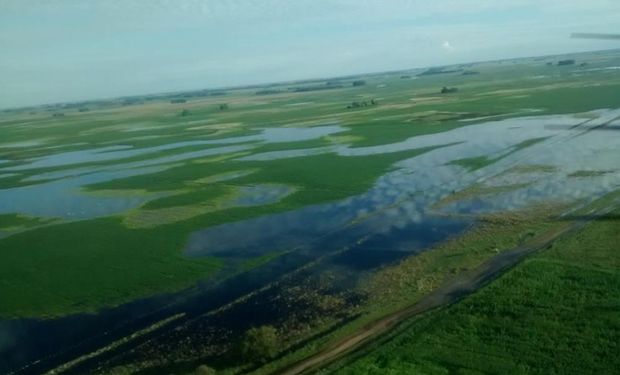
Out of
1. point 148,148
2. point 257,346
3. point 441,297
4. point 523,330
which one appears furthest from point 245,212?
point 148,148

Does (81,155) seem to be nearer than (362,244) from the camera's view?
No

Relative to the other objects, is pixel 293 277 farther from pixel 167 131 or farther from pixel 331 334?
pixel 167 131

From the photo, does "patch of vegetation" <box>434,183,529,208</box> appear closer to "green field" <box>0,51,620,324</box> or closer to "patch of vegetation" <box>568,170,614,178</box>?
"patch of vegetation" <box>568,170,614,178</box>

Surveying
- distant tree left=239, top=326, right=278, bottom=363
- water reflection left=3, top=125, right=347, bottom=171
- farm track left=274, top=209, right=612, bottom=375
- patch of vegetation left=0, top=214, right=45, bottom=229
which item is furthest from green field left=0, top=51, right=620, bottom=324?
farm track left=274, top=209, right=612, bottom=375

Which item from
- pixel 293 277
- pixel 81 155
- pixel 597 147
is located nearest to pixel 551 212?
pixel 293 277

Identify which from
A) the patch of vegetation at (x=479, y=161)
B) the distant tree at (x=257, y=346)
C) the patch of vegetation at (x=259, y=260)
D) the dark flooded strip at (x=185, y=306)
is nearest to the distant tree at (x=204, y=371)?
the distant tree at (x=257, y=346)

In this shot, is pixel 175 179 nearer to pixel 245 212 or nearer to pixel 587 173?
pixel 245 212
